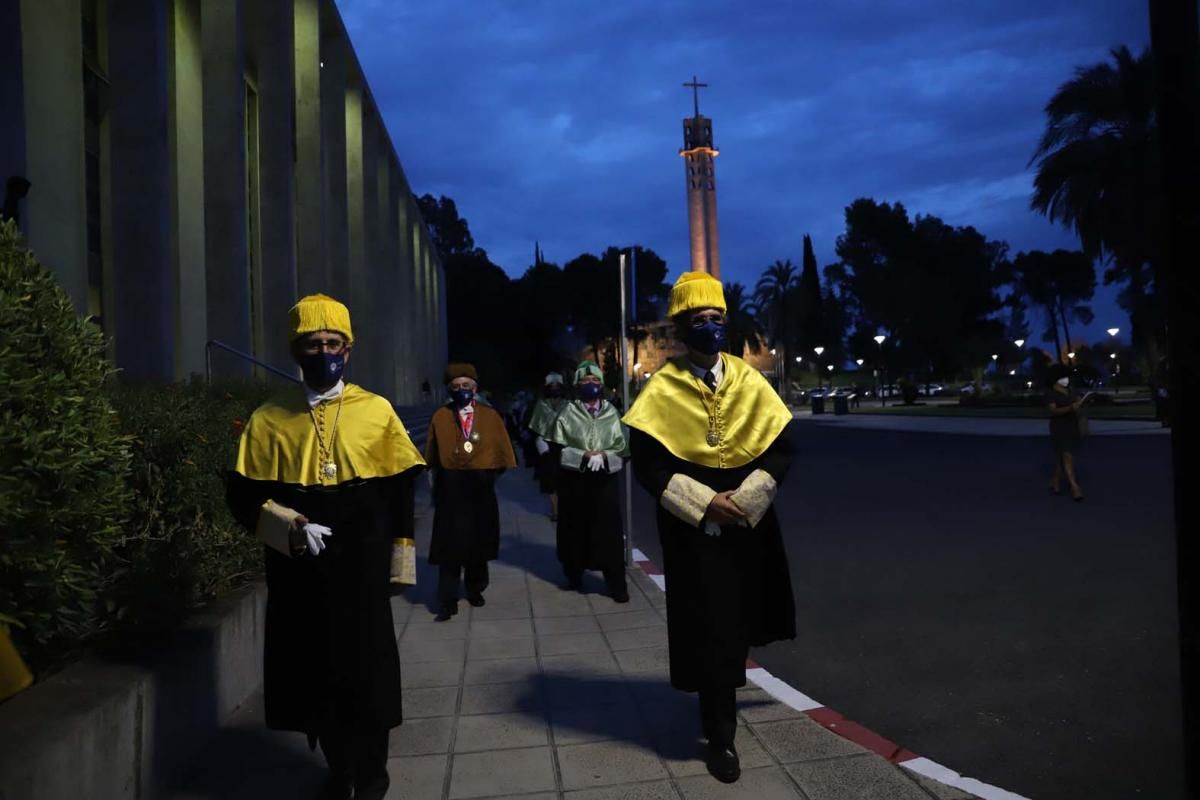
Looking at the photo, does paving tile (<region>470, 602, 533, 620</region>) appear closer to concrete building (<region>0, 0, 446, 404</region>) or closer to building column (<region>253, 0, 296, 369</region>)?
concrete building (<region>0, 0, 446, 404</region>)

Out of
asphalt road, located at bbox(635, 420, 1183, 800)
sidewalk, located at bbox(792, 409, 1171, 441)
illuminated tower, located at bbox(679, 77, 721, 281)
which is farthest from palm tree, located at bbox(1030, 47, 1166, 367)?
illuminated tower, located at bbox(679, 77, 721, 281)

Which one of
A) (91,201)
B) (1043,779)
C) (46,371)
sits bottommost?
(1043,779)

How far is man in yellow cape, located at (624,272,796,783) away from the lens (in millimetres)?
3908

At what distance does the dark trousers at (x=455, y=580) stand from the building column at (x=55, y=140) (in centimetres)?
802

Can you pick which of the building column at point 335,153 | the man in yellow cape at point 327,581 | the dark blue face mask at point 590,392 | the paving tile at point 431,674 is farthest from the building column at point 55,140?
the building column at point 335,153

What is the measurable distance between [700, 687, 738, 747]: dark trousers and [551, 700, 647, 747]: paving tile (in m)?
0.54

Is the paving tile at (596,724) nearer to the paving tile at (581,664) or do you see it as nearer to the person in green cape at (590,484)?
the paving tile at (581,664)

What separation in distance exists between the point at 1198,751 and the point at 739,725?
2564 millimetres

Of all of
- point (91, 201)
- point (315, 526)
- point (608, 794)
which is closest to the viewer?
point (315, 526)

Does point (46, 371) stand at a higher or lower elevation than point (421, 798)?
higher

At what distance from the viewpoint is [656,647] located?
19.5 ft

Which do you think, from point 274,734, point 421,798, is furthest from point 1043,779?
point 274,734

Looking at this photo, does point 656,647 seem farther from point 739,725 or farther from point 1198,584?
point 1198,584

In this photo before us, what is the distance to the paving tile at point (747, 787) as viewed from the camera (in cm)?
363
